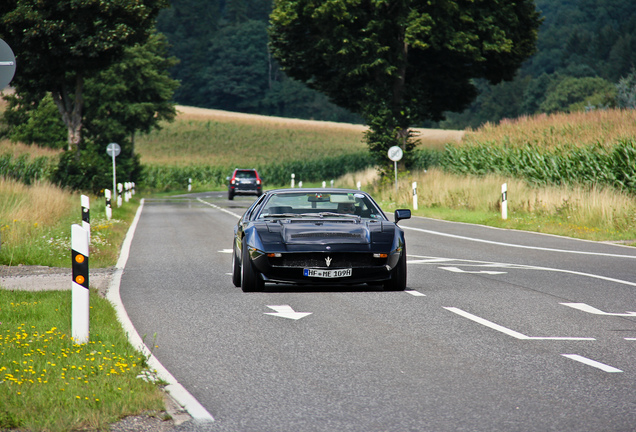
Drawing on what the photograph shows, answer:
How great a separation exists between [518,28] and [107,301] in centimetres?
3938

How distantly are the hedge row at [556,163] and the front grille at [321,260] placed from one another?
1631cm

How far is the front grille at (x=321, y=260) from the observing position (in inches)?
420

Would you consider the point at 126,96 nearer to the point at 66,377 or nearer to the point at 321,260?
the point at 321,260

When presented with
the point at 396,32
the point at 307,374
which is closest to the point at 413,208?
the point at 396,32

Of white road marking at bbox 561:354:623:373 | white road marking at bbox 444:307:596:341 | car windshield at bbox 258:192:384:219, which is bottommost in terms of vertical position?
white road marking at bbox 444:307:596:341

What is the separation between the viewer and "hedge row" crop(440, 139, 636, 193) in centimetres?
2567

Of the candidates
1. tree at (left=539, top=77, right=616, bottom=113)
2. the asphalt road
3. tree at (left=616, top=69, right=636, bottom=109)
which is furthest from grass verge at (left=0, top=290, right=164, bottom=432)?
tree at (left=539, top=77, right=616, bottom=113)

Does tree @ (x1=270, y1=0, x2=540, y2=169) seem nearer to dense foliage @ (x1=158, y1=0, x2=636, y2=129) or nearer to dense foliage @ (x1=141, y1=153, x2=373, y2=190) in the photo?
dense foliage @ (x1=141, y1=153, x2=373, y2=190)

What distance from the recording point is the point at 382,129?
4438cm

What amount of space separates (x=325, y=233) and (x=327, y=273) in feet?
1.56

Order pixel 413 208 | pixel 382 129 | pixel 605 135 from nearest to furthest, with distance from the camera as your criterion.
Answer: pixel 605 135 < pixel 413 208 < pixel 382 129

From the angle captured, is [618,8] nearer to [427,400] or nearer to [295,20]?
[295,20]

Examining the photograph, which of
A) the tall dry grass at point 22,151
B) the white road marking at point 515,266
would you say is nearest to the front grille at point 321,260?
the white road marking at point 515,266

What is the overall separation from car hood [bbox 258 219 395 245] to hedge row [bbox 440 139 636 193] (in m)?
15.9
